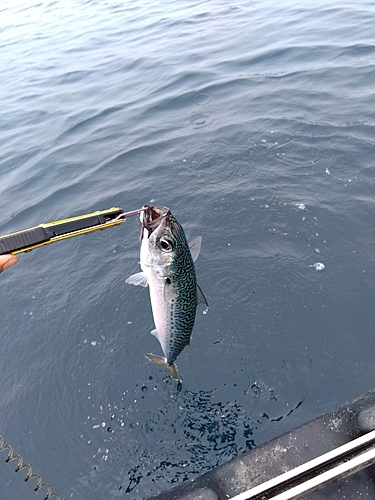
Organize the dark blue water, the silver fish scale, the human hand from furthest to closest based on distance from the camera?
the dark blue water
the silver fish scale
the human hand

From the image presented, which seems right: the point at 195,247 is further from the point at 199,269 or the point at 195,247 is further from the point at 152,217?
the point at 199,269

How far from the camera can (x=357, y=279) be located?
16.1 ft

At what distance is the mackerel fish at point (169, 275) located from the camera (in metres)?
2.68

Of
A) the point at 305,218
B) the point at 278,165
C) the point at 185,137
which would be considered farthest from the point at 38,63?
the point at 305,218

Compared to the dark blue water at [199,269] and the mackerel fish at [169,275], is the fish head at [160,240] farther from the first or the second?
the dark blue water at [199,269]

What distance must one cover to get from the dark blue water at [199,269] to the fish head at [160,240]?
192 centimetres

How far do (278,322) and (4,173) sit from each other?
748 centimetres

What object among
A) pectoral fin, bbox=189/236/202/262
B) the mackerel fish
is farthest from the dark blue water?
pectoral fin, bbox=189/236/202/262

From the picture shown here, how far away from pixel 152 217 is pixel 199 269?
2.82m

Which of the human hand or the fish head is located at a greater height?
the human hand

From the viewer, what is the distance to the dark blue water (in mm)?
3896

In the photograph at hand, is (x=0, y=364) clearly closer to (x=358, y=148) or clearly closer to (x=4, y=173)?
(x=4, y=173)

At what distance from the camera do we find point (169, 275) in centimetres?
281

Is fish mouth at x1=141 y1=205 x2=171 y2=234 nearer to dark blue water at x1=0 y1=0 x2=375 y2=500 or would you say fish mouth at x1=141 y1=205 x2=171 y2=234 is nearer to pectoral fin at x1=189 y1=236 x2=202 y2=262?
pectoral fin at x1=189 y1=236 x2=202 y2=262
